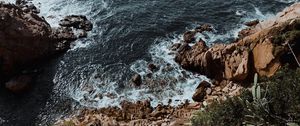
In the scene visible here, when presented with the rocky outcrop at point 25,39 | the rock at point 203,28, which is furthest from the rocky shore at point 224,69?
the rocky outcrop at point 25,39

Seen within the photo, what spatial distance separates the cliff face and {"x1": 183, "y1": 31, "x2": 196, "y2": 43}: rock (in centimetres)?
153

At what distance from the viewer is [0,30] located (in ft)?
148

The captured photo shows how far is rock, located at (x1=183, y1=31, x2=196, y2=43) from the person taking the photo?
47.0 m

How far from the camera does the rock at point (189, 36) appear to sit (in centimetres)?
4701

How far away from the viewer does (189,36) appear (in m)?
47.5

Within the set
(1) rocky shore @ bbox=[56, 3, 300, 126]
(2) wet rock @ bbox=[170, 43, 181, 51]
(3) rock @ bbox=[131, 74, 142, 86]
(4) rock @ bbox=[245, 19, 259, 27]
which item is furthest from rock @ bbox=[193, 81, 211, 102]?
(4) rock @ bbox=[245, 19, 259, 27]

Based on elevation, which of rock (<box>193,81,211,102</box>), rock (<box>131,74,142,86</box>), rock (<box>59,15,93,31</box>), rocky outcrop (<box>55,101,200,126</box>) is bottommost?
rocky outcrop (<box>55,101,200,126</box>)

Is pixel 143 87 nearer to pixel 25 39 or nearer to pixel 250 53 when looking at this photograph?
pixel 250 53

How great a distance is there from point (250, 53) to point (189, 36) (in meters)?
10.1

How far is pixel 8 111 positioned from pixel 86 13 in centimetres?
1763

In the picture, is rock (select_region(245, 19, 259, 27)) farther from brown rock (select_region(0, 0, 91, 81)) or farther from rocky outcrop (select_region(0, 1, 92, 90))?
brown rock (select_region(0, 0, 91, 81))

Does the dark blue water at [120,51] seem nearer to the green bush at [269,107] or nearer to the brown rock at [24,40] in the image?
the brown rock at [24,40]

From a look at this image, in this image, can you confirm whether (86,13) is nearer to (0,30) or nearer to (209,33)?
(0,30)

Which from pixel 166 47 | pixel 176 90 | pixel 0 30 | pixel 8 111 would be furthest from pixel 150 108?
pixel 0 30
